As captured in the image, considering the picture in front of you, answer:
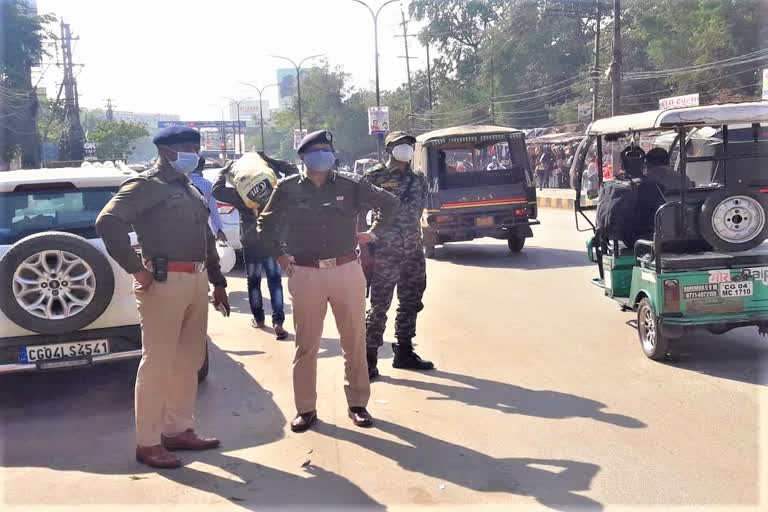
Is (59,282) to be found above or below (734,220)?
below

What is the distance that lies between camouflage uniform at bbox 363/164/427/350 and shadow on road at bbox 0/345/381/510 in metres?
1.02

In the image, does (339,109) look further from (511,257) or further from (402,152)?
(402,152)

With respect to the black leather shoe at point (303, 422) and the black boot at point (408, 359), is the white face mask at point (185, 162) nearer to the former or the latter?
the black leather shoe at point (303, 422)

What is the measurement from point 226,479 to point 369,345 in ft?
6.58

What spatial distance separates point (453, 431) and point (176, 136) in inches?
93.4

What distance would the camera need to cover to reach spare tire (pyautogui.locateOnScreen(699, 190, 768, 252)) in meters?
5.98

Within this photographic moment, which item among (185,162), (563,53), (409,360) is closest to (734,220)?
(409,360)

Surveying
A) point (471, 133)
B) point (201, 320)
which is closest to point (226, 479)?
point (201, 320)

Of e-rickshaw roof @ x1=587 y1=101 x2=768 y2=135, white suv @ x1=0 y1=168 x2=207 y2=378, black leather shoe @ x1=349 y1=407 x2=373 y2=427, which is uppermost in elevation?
e-rickshaw roof @ x1=587 y1=101 x2=768 y2=135

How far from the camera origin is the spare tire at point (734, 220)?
5.98 m

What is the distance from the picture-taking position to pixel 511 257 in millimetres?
13227

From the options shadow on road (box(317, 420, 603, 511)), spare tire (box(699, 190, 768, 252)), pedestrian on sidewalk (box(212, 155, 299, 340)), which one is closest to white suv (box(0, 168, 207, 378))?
pedestrian on sidewalk (box(212, 155, 299, 340))

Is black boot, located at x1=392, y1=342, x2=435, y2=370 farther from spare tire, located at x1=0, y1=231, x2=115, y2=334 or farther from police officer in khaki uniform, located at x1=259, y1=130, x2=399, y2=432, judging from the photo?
spare tire, located at x1=0, y1=231, x2=115, y2=334

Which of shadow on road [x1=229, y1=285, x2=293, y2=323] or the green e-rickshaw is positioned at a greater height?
the green e-rickshaw
